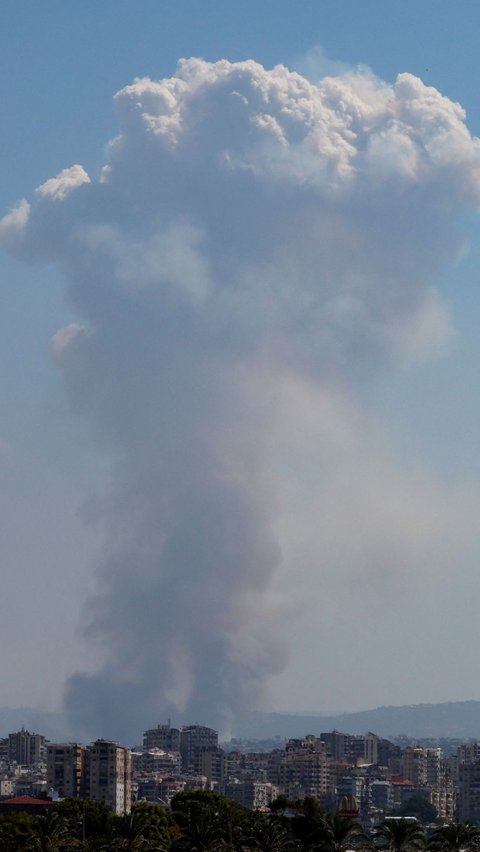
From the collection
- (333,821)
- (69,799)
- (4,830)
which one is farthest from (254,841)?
(69,799)

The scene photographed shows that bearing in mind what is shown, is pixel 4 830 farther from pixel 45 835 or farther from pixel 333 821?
pixel 333 821

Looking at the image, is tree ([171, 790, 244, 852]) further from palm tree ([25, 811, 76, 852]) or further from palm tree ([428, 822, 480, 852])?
palm tree ([428, 822, 480, 852])

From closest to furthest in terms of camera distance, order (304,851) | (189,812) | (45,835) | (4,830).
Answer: (304,851) → (45,835) → (4,830) → (189,812)

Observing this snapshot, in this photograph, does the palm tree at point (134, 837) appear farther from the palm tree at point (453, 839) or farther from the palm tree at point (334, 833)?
the palm tree at point (453, 839)

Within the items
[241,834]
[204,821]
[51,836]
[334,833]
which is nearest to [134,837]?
[51,836]

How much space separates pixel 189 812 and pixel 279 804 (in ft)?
56.9

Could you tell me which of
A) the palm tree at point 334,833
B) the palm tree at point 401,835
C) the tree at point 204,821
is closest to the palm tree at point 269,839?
the tree at point 204,821

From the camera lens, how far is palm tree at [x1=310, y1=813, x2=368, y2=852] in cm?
9088

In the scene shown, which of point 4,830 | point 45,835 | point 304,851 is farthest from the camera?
point 4,830

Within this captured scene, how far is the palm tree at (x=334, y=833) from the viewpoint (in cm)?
9088

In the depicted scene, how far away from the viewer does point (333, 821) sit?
302 feet

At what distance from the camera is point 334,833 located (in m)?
91.0

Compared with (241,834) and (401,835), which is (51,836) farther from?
(401,835)

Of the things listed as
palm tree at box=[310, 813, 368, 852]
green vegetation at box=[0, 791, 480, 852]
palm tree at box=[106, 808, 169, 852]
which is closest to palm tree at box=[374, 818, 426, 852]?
green vegetation at box=[0, 791, 480, 852]
